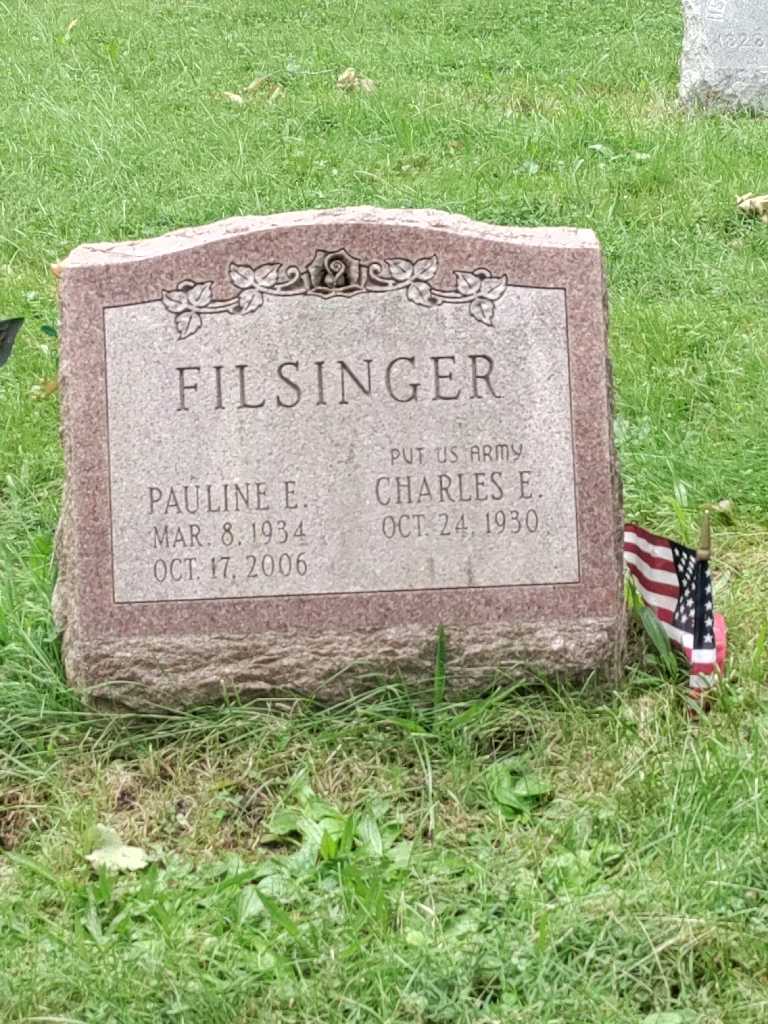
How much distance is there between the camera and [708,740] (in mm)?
3225

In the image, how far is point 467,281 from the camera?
342cm

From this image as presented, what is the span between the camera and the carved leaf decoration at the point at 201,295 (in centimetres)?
342

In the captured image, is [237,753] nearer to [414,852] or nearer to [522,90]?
[414,852]

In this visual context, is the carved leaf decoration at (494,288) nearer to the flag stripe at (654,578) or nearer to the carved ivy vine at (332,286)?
the carved ivy vine at (332,286)

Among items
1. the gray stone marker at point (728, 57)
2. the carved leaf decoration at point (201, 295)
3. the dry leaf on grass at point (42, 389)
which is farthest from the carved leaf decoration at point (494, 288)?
the gray stone marker at point (728, 57)

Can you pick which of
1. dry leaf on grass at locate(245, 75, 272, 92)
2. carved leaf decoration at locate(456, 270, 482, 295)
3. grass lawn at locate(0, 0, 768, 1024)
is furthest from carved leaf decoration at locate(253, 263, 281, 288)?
dry leaf on grass at locate(245, 75, 272, 92)

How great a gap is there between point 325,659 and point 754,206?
3.82 metres

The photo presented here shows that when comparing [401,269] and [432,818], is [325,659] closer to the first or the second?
[432,818]

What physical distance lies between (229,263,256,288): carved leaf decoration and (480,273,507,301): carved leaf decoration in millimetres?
501

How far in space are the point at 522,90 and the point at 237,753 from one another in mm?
6106

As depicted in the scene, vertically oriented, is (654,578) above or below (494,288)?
below

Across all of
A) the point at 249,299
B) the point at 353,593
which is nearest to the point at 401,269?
the point at 249,299

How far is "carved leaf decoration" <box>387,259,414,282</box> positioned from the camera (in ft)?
11.2

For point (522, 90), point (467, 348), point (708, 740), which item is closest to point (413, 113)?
point (522, 90)
